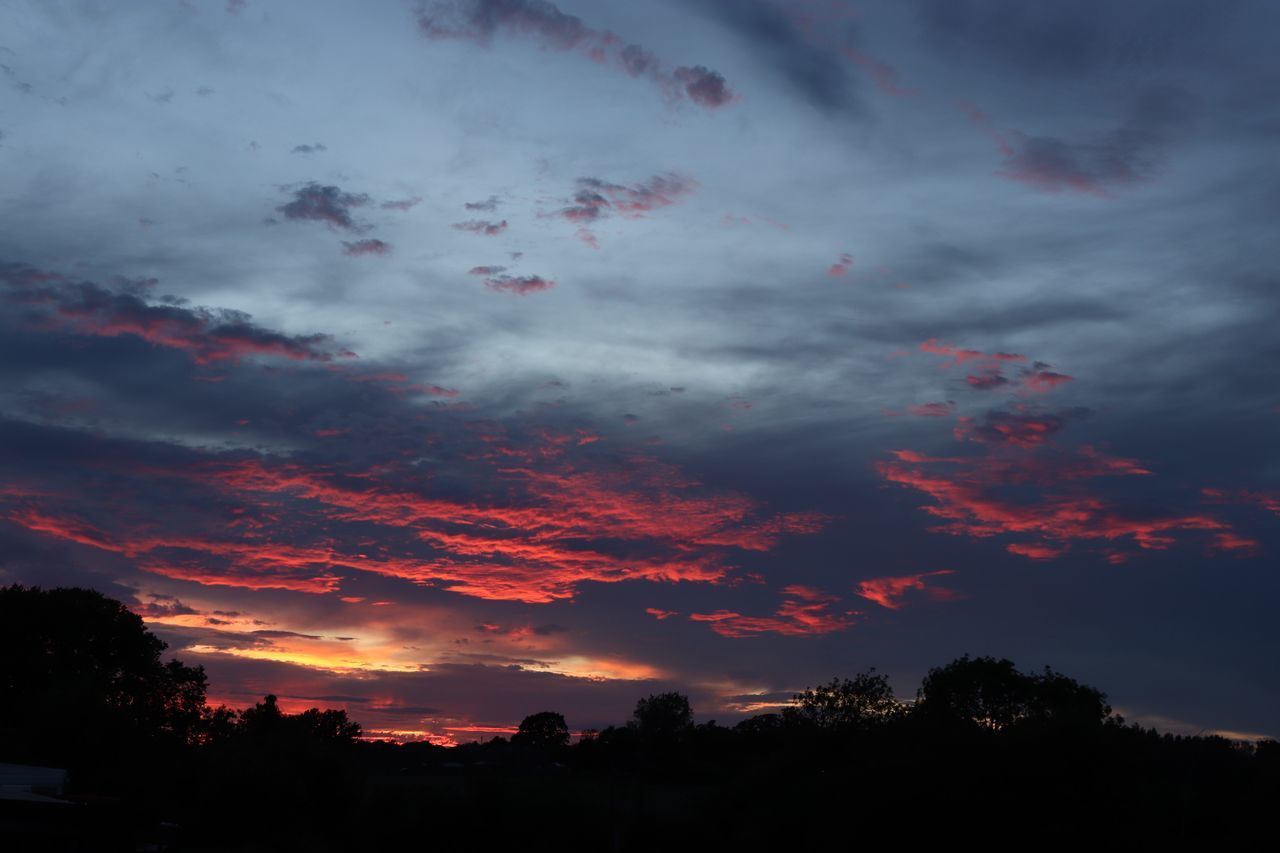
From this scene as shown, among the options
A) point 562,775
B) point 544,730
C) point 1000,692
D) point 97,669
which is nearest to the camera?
point 562,775

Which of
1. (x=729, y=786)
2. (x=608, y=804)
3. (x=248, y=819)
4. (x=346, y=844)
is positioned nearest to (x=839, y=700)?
(x=729, y=786)

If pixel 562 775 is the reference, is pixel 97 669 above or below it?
above

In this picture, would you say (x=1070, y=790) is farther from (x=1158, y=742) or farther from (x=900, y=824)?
(x=1158, y=742)

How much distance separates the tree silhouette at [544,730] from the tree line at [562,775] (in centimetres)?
4558

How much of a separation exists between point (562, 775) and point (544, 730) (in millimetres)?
74222

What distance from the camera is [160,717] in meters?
79.3

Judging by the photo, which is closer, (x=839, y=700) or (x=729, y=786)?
(x=729, y=786)

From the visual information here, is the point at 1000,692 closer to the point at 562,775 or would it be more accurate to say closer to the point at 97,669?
the point at 562,775

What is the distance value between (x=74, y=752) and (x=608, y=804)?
31.4 meters

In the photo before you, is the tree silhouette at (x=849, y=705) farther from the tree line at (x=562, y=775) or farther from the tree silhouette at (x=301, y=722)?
the tree silhouette at (x=301, y=722)

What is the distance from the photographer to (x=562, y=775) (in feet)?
210

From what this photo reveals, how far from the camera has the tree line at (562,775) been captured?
4362 centimetres

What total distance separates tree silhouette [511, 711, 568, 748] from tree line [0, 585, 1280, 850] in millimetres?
45583

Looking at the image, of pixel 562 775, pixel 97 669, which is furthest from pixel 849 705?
pixel 97 669
